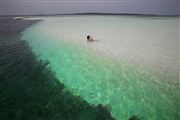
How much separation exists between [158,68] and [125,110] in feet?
11.2

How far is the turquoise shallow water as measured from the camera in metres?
4.62

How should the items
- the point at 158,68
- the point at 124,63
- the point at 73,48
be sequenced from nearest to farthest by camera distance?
the point at 158,68 → the point at 124,63 → the point at 73,48

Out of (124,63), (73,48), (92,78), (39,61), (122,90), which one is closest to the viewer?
(122,90)

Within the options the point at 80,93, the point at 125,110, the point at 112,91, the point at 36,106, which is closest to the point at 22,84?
the point at 36,106

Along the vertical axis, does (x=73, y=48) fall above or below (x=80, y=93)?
above

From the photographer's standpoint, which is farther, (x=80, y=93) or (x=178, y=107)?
(x=80, y=93)

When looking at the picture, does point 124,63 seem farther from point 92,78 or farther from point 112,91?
point 112,91

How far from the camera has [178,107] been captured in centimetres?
460

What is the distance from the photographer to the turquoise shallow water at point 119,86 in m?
4.62

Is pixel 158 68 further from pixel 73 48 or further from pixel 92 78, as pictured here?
pixel 73 48

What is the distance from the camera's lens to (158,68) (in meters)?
7.21

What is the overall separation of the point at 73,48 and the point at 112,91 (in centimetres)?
620

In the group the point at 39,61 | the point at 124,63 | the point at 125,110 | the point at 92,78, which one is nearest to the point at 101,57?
the point at 124,63

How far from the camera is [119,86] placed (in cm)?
585
